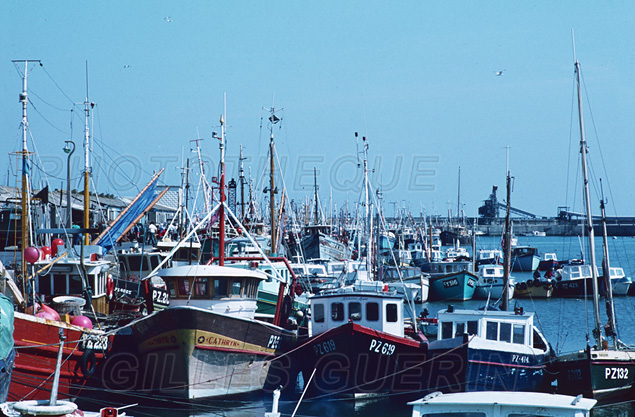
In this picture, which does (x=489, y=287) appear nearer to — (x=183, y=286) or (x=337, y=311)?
(x=337, y=311)

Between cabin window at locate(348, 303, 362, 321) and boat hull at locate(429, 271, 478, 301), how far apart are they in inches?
1284

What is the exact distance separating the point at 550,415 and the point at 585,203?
1655cm

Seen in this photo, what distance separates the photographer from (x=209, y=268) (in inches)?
948

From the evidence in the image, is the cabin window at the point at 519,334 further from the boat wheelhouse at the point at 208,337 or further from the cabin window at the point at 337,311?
the boat wheelhouse at the point at 208,337

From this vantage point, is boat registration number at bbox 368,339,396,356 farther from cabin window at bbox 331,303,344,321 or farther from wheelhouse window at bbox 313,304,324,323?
wheelhouse window at bbox 313,304,324,323

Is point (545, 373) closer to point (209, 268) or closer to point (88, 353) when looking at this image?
point (209, 268)

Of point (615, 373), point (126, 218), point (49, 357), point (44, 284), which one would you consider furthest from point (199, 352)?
point (126, 218)

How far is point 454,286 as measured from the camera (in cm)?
5666

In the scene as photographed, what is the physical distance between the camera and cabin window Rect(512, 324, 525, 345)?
82.3 feet

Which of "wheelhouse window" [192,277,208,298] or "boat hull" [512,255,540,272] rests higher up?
"wheelhouse window" [192,277,208,298]

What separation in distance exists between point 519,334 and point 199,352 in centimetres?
994

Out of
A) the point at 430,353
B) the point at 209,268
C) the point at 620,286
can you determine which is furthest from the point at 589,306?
the point at 209,268

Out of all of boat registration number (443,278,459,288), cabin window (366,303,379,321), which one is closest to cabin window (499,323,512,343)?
cabin window (366,303,379,321)

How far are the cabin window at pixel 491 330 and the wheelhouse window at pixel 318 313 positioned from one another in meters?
5.14
